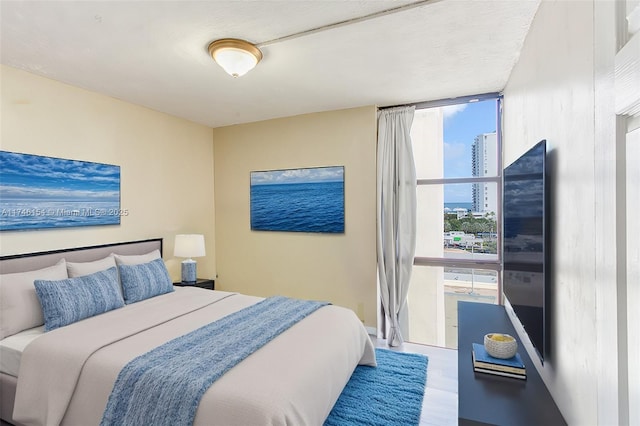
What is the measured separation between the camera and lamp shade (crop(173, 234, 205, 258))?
3859 mm

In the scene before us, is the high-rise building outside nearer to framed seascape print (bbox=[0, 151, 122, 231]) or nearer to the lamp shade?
the lamp shade

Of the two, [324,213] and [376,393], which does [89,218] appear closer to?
[324,213]

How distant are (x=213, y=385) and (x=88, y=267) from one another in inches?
78.4

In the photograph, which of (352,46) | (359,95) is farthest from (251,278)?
(352,46)

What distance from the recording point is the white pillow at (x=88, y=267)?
2.83 m

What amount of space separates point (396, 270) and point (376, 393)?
A: 1.43m

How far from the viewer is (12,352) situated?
2170 millimetres

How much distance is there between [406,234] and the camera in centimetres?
366

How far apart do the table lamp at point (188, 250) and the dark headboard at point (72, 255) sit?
0.76 feet

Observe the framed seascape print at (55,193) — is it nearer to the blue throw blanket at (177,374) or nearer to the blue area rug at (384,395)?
the blue throw blanket at (177,374)

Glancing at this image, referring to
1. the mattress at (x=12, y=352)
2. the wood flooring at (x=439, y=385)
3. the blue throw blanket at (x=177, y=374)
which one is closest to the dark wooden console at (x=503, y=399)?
the wood flooring at (x=439, y=385)

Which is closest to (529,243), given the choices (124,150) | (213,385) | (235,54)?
(213,385)

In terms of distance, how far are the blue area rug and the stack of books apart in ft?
2.76

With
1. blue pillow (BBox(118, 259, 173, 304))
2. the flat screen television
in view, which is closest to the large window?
the flat screen television
